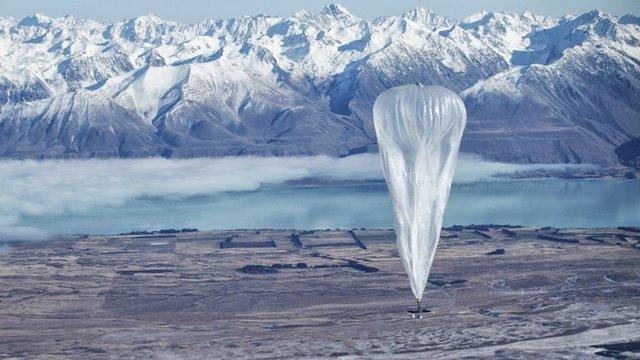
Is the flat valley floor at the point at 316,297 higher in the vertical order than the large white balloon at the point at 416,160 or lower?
lower

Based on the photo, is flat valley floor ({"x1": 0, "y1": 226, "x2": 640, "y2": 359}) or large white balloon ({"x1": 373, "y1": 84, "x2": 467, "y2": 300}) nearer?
large white balloon ({"x1": 373, "y1": 84, "x2": 467, "y2": 300})

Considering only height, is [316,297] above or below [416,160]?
below

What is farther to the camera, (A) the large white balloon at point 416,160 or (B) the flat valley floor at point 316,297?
(B) the flat valley floor at point 316,297

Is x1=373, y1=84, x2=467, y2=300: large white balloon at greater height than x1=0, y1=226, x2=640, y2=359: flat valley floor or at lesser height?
greater

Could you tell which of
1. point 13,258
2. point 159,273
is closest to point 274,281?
point 159,273

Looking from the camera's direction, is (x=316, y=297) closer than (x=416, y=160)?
No
